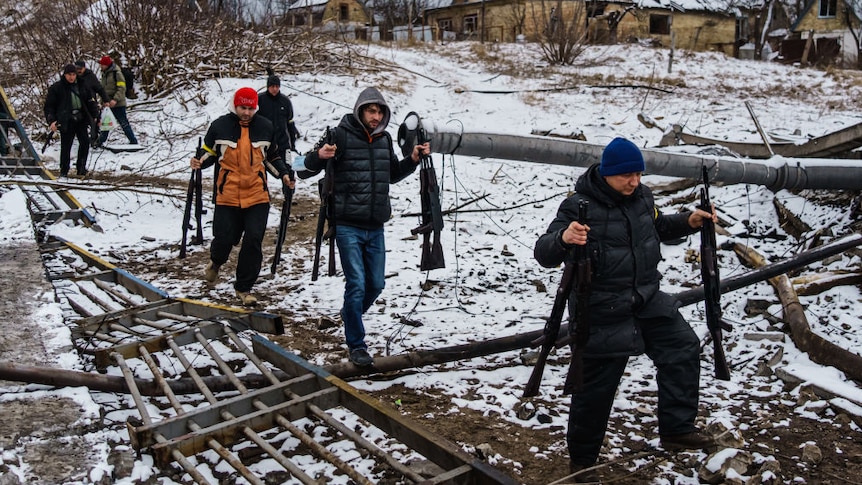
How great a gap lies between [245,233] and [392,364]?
2120mm

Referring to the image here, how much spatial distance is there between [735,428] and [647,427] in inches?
19.1

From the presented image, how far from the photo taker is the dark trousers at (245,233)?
243 inches

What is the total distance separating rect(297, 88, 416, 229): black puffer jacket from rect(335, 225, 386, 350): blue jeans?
73 mm

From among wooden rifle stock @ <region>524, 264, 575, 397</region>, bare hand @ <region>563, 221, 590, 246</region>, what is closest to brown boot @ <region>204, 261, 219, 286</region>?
wooden rifle stock @ <region>524, 264, 575, 397</region>

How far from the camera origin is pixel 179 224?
9.61 meters

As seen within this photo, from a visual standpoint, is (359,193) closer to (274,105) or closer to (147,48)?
(274,105)

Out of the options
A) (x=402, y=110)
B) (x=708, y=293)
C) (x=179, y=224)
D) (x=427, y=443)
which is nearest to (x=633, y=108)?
(x=402, y=110)

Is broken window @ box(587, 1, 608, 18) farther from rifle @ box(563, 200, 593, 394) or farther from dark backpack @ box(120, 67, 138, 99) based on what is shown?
rifle @ box(563, 200, 593, 394)

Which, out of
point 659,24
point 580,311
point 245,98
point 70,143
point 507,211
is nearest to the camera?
point 580,311

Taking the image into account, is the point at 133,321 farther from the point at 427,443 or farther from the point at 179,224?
the point at 179,224

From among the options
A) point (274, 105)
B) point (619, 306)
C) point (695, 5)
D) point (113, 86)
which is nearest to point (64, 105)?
point (113, 86)

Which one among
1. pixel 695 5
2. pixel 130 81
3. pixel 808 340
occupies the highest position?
pixel 695 5

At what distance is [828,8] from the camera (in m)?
45.8

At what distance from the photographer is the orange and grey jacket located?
236 inches
